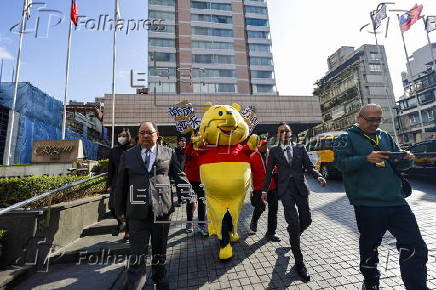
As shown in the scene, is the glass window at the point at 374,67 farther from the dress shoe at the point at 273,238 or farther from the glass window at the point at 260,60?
the dress shoe at the point at 273,238

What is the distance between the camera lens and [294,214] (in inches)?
123

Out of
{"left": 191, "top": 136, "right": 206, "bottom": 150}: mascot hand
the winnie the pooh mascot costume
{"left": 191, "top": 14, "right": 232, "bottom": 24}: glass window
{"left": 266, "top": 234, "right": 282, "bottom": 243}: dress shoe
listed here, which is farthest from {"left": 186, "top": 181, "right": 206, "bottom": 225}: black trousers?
{"left": 191, "top": 14, "right": 232, "bottom": 24}: glass window

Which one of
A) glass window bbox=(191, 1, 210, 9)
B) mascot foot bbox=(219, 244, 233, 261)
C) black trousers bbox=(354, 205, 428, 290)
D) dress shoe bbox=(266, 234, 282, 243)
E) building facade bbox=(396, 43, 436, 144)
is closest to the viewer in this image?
black trousers bbox=(354, 205, 428, 290)

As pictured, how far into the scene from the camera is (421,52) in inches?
1635

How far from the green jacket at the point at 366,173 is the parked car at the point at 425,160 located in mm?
7962

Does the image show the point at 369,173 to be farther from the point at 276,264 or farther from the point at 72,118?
the point at 72,118

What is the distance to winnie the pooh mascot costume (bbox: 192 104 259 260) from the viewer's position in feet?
11.5

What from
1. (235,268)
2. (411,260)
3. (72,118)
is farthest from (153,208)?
(72,118)

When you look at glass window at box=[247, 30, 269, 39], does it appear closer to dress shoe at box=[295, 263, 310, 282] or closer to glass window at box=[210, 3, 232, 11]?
glass window at box=[210, 3, 232, 11]

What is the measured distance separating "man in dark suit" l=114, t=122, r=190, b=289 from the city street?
53 centimetres

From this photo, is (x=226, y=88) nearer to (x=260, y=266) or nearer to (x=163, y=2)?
(x=163, y=2)

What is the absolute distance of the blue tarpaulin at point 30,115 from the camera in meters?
13.1

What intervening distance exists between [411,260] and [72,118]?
2756 centimetres

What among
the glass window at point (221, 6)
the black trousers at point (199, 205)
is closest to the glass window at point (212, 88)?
the glass window at point (221, 6)
